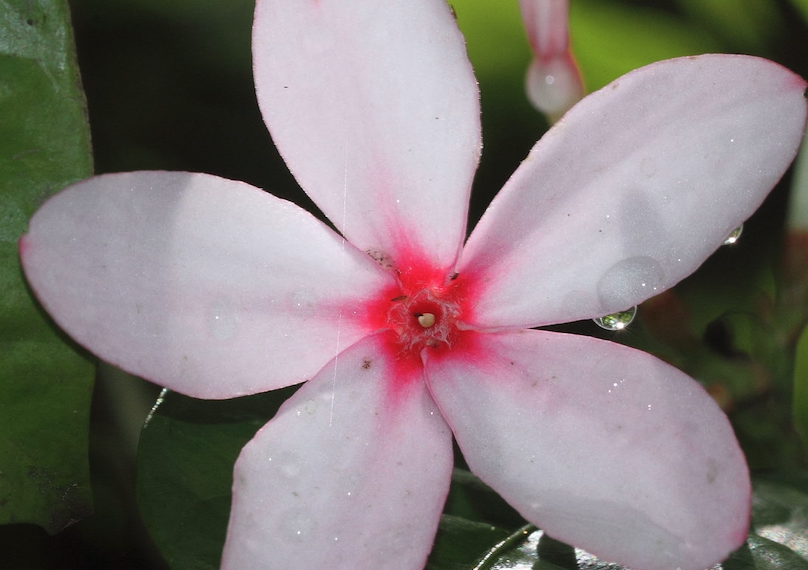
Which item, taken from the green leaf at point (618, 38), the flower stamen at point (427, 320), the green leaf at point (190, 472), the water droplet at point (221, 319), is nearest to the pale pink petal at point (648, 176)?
the flower stamen at point (427, 320)

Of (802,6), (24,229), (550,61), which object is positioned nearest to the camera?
(24,229)

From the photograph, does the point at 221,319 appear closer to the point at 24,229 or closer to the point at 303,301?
the point at 303,301

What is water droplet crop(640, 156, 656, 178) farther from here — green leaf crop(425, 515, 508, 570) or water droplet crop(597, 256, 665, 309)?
green leaf crop(425, 515, 508, 570)

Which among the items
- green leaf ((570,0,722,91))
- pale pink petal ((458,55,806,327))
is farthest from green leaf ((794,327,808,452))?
pale pink petal ((458,55,806,327))

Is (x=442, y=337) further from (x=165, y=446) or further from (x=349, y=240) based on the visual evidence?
(x=165, y=446)

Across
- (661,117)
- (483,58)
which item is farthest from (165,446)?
(483,58)

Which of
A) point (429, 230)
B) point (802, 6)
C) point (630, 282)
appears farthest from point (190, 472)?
point (802, 6)
